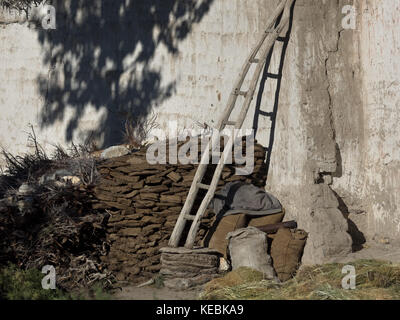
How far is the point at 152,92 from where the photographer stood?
8.66 metres

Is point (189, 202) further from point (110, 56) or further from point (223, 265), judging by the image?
point (110, 56)

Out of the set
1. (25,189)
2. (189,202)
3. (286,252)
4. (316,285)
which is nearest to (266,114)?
(189,202)

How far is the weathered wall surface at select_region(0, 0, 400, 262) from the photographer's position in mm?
7359

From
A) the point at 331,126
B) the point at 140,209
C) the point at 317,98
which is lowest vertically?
the point at 140,209

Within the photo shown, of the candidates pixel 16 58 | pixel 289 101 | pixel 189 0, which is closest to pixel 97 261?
pixel 289 101

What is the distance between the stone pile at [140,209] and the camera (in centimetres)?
720

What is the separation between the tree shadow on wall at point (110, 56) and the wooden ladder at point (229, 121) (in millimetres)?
994

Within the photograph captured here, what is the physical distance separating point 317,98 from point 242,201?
1503mm

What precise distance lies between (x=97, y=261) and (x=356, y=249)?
2.90 metres

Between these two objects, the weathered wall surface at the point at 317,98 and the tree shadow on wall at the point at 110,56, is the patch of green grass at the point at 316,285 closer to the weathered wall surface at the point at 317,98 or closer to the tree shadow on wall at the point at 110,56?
the weathered wall surface at the point at 317,98

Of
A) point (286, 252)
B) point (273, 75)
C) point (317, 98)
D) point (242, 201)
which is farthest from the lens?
point (273, 75)

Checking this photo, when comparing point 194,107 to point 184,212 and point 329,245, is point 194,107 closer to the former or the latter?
point 184,212

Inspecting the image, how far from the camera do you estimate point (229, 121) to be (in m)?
7.83

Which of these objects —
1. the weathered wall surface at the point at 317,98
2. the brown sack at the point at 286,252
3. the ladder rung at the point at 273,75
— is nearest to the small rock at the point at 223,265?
the brown sack at the point at 286,252
